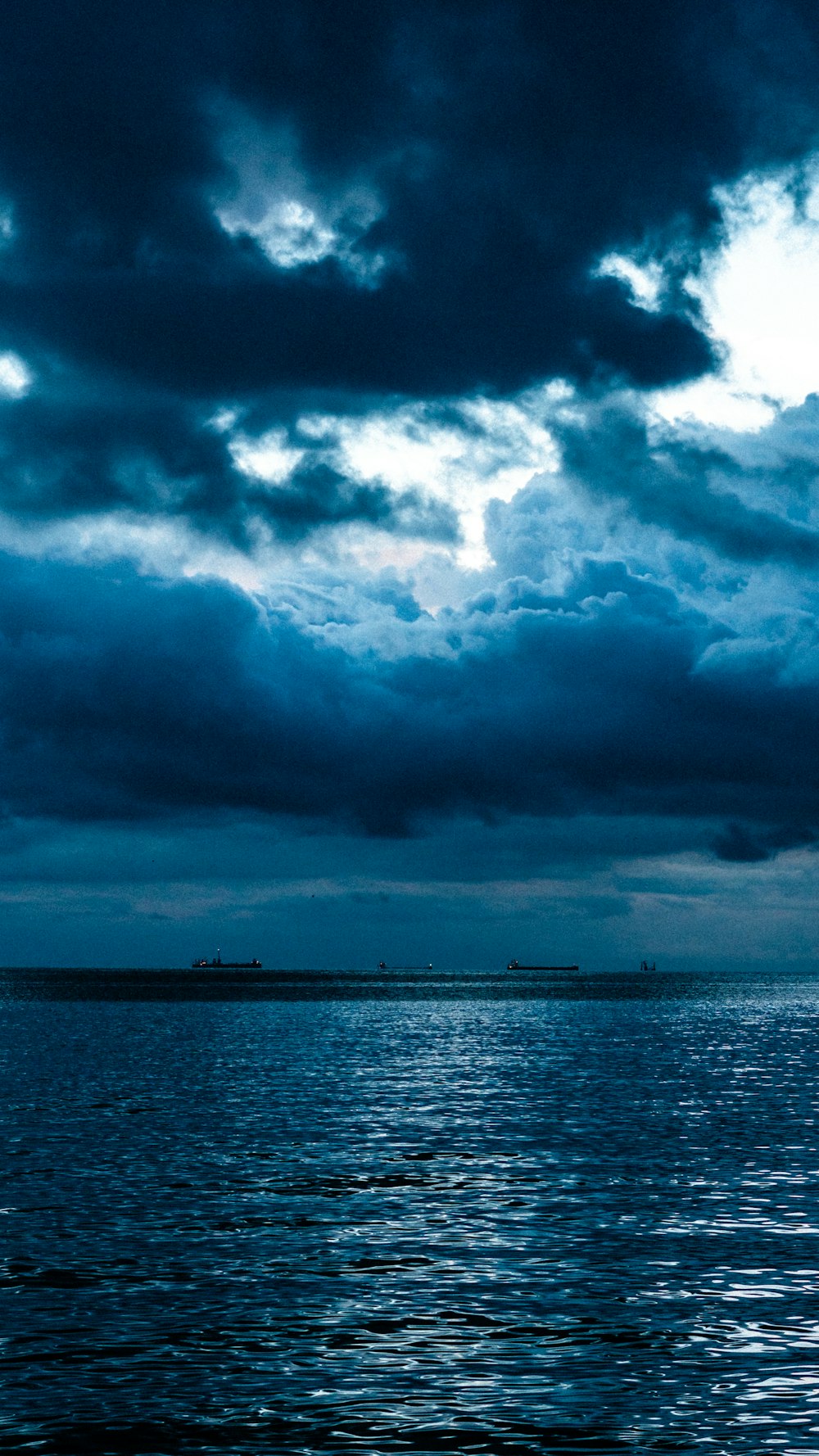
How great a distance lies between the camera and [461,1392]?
24547 millimetres

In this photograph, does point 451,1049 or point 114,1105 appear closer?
point 114,1105

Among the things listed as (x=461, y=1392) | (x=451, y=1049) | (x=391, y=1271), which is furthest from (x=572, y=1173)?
(x=451, y=1049)

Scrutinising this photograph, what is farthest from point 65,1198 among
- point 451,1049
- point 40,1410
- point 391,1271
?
point 451,1049

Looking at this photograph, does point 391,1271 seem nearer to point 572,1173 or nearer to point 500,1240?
point 500,1240

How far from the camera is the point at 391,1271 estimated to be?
113ft

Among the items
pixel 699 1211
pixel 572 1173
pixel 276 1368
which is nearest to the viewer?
pixel 276 1368

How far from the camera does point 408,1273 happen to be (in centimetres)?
3422

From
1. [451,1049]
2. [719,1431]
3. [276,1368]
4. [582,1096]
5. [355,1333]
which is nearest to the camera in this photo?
[719,1431]

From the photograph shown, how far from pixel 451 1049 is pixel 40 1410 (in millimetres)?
101630

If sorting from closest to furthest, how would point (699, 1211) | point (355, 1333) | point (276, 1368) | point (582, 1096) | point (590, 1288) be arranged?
point (276, 1368)
point (355, 1333)
point (590, 1288)
point (699, 1211)
point (582, 1096)

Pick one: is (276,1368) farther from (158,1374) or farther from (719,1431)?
(719,1431)

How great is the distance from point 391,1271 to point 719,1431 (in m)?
13.1

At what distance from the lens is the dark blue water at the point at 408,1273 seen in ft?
76.6

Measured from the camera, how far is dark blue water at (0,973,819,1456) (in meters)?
23.3
